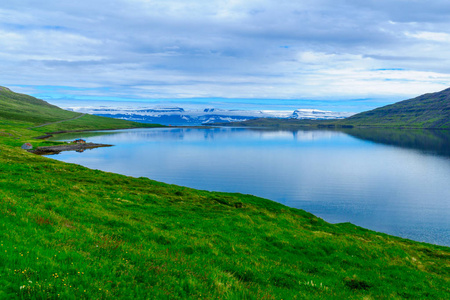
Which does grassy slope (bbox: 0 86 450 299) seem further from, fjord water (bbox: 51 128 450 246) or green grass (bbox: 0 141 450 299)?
fjord water (bbox: 51 128 450 246)

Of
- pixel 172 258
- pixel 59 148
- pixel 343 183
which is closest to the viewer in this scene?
pixel 172 258

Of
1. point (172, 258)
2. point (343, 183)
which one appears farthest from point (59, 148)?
point (172, 258)

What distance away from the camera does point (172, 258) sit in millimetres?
12914

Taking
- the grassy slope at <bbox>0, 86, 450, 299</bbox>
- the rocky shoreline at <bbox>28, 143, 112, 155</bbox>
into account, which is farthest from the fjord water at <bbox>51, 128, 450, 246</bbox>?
the rocky shoreline at <bbox>28, 143, 112, 155</bbox>

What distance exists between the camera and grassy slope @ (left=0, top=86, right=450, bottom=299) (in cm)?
901

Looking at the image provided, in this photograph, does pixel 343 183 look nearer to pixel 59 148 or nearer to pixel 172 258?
pixel 172 258

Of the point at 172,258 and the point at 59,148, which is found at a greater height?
the point at 172,258

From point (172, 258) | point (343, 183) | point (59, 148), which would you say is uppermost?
point (172, 258)

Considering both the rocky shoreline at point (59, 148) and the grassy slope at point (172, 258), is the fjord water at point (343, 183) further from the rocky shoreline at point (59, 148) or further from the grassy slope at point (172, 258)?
the rocky shoreline at point (59, 148)

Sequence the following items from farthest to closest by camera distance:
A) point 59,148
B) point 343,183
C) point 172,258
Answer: point 59,148
point 343,183
point 172,258

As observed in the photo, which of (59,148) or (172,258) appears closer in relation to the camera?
(172,258)

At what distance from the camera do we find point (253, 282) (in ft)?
41.1

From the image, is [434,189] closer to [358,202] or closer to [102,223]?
[358,202]

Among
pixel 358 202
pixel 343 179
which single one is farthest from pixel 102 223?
pixel 343 179
